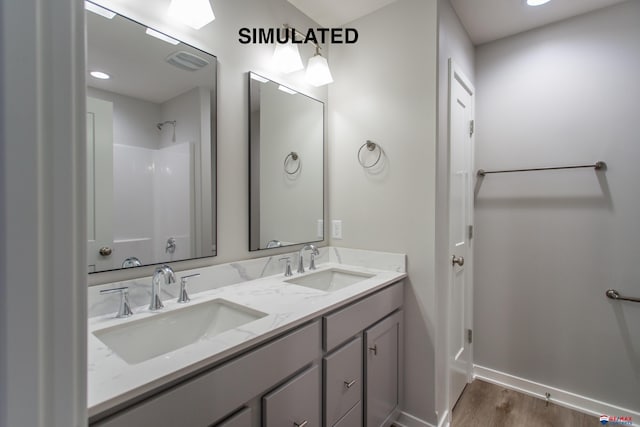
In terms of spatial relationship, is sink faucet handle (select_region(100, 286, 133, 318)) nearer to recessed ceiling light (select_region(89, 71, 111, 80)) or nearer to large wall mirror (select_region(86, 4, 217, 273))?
large wall mirror (select_region(86, 4, 217, 273))

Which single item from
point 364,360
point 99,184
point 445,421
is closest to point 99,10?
point 99,184

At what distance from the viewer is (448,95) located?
1.78m

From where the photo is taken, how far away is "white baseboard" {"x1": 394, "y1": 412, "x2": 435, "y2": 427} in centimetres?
171

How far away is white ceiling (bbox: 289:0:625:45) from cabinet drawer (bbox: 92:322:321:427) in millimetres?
1853

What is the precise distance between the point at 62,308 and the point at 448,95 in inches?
76.6

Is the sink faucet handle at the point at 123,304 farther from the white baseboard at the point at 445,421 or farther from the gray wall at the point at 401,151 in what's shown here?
the white baseboard at the point at 445,421

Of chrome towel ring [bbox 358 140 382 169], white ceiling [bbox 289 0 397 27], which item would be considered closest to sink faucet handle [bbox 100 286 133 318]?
chrome towel ring [bbox 358 140 382 169]

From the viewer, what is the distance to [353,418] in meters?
1.41

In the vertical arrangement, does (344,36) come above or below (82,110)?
above

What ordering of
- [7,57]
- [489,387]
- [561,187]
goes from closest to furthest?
[7,57] < [561,187] < [489,387]

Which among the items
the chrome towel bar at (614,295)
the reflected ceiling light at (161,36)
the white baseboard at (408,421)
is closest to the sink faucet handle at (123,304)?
the reflected ceiling light at (161,36)

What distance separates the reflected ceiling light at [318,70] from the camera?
6.13ft

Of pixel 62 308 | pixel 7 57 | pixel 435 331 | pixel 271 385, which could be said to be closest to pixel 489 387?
pixel 435 331

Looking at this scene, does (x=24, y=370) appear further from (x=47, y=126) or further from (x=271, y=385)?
(x=271, y=385)
